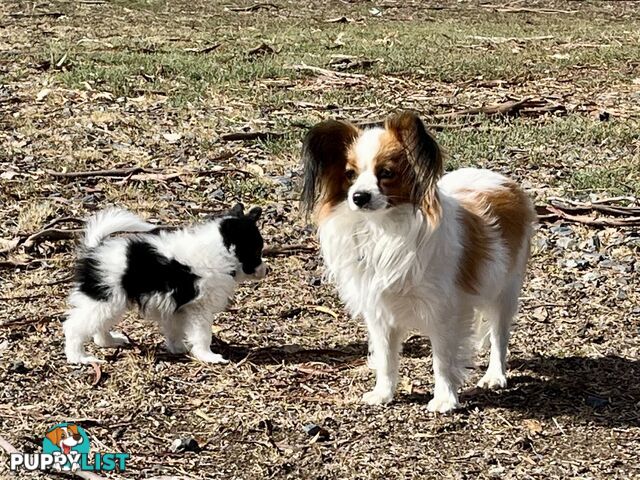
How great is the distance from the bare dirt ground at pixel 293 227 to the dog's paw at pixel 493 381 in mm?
55

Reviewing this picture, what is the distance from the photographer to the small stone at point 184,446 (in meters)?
3.95

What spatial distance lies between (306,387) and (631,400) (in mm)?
1403

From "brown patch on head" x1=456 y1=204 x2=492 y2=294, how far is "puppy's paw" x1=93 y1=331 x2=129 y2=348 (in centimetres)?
168

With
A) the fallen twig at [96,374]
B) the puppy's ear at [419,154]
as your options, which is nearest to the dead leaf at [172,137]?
the fallen twig at [96,374]

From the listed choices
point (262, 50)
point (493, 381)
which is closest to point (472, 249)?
point (493, 381)

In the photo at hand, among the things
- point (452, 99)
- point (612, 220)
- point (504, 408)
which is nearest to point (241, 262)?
point (504, 408)

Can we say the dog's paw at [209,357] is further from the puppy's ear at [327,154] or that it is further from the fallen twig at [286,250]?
the fallen twig at [286,250]

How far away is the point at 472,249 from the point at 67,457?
1.79 metres

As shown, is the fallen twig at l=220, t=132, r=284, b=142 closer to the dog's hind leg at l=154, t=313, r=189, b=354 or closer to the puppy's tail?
the puppy's tail

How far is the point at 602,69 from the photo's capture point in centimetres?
1133

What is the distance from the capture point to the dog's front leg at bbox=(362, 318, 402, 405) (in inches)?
171

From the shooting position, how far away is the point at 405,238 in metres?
4.01

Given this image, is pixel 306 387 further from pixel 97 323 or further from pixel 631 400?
pixel 631 400

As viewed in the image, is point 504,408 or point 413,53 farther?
point 413,53
